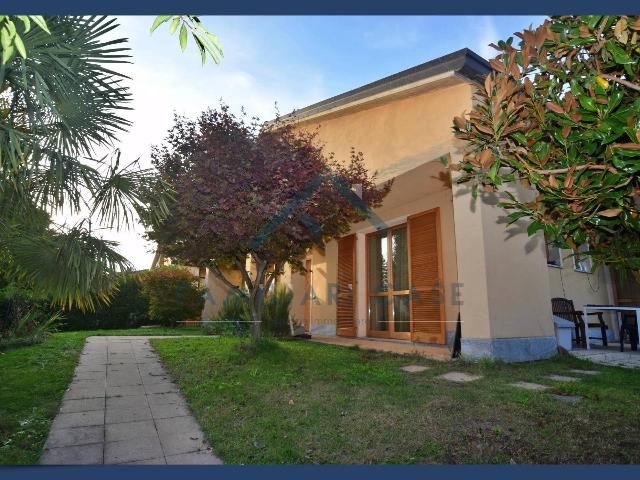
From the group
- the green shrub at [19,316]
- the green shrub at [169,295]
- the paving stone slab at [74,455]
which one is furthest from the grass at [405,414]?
the green shrub at [169,295]

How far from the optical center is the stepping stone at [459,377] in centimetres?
510

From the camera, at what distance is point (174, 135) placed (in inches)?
281

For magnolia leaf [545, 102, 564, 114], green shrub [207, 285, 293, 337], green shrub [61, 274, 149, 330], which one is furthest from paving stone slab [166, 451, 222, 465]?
green shrub [61, 274, 149, 330]

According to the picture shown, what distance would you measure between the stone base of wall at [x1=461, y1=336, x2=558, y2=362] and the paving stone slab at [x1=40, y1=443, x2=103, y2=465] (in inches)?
199

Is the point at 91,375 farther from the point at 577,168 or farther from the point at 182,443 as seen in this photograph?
the point at 577,168

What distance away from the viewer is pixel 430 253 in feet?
27.4

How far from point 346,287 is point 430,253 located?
Result: 299 centimetres

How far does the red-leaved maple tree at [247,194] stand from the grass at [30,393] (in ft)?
7.95

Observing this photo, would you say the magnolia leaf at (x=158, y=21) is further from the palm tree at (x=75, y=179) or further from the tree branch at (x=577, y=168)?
the palm tree at (x=75, y=179)

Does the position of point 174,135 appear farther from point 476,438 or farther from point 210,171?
point 476,438

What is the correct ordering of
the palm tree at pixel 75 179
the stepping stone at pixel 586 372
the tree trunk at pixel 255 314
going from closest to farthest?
the palm tree at pixel 75 179, the stepping stone at pixel 586 372, the tree trunk at pixel 255 314

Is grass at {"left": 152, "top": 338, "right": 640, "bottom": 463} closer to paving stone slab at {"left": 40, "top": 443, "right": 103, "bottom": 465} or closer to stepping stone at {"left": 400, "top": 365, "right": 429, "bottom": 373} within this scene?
stepping stone at {"left": 400, "top": 365, "right": 429, "bottom": 373}

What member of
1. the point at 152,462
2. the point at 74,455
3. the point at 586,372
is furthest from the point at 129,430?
the point at 586,372

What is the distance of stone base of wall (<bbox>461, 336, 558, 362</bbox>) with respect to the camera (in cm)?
607
